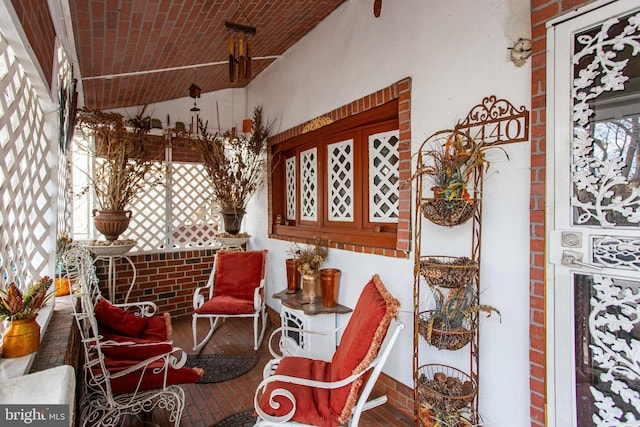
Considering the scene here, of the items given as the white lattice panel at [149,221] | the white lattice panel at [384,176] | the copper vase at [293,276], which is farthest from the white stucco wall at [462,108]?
the white lattice panel at [149,221]

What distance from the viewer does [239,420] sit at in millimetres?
2281

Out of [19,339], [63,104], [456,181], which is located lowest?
[19,339]

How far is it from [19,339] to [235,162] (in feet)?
10.8

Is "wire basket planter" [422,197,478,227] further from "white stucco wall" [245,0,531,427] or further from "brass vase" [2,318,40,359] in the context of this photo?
"brass vase" [2,318,40,359]

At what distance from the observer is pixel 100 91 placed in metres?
3.57

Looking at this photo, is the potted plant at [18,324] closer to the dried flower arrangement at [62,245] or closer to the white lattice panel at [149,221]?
the dried flower arrangement at [62,245]

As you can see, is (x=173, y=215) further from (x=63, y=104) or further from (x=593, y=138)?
(x=593, y=138)

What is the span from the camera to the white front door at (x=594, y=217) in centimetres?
140

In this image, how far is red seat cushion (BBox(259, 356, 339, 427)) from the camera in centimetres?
164

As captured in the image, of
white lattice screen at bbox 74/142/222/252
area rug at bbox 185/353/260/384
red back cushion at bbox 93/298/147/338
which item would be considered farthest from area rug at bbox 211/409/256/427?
white lattice screen at bbox 74/142/222/252

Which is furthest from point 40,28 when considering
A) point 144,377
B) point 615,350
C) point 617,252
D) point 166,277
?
point 166,277

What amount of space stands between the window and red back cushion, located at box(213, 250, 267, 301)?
0.53 metres

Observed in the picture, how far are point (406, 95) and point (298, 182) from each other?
193 centimetres

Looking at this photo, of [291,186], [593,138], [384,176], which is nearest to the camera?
[593,138]
